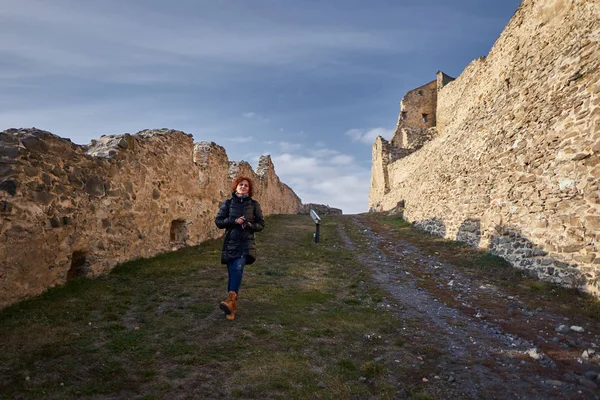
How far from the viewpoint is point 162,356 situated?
12.6 feet

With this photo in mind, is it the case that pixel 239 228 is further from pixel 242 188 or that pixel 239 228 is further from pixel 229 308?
pixel 229 308

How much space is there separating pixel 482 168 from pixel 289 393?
12008mm

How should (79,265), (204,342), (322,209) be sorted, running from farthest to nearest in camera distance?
(322,209), (79,265), (204,342)

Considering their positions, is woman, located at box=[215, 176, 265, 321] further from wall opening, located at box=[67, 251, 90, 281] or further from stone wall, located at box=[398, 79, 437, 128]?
stone wall, located at box=[398, 79, 437, 128]

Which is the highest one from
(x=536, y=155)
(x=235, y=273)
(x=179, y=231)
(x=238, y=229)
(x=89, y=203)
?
(x=536, y=155)

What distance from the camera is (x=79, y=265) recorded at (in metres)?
6.44

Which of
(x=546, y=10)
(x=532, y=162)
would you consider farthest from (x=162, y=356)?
(x=546, y=10)

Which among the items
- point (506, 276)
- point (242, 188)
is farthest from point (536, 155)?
point (242, 188)

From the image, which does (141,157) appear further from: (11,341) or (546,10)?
(546,10)

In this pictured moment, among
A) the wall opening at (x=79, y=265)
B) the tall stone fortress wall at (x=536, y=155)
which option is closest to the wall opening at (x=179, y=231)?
the wall opening at (x=79, y=265)

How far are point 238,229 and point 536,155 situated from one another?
8.31 meters

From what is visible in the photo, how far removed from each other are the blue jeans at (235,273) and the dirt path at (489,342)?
2.59 m

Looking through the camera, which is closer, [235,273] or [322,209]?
[235,273]

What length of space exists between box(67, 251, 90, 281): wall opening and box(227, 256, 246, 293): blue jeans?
3.03 m
